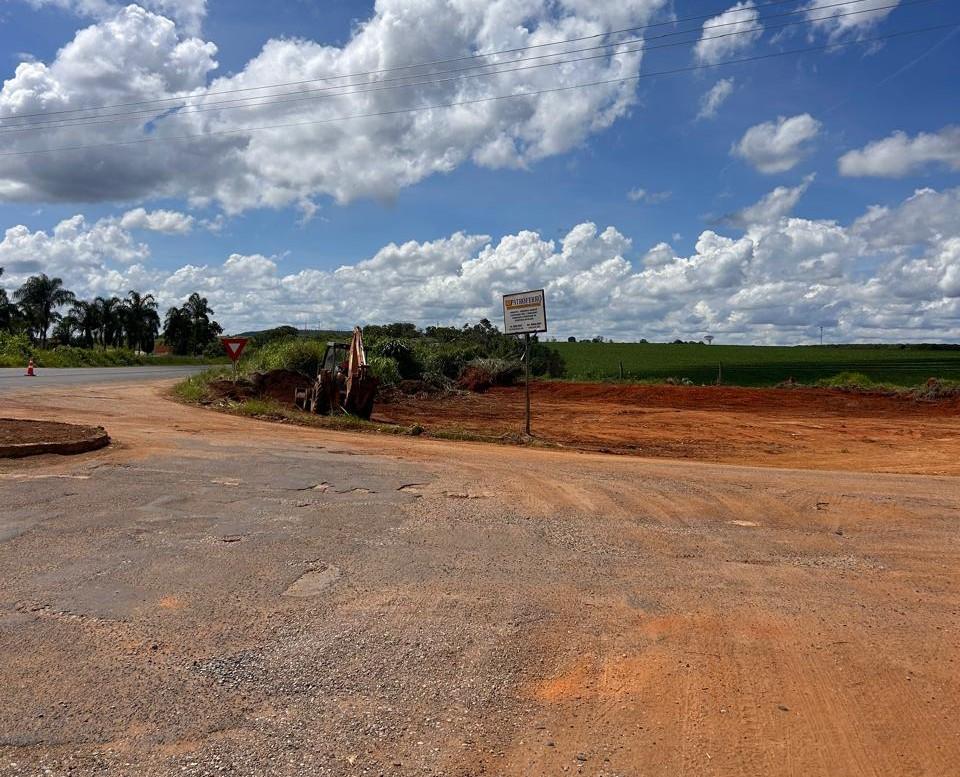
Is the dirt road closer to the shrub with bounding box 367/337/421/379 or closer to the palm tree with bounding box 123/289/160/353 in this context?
the shrub with bounding box 367/337/421/379

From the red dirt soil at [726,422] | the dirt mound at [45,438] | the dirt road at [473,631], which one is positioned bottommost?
the red dirt soil at [726,422]

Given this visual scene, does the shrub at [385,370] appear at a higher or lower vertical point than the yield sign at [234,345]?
lower

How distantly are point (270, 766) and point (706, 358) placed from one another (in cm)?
7741

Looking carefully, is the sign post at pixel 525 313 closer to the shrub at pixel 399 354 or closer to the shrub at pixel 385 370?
the shrub at pixel 385 370

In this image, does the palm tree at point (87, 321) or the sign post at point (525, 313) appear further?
the palm tree at point (87, 321)

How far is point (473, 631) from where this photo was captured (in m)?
4.50

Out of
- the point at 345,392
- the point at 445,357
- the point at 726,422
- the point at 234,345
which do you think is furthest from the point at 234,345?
the point at 445,357

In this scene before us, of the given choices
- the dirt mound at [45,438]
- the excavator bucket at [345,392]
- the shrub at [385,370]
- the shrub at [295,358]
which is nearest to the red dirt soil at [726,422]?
the shrub at [385,370]

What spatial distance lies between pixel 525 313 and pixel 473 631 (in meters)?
10.9

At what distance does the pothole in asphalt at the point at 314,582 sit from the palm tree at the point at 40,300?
250 ft

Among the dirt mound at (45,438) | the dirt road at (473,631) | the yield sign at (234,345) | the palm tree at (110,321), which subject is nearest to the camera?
the dirt road at (473,631)

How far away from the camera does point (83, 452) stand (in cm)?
1029

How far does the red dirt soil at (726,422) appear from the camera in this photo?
1523cm

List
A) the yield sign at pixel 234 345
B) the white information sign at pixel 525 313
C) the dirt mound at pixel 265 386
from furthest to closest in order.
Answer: the yield sign at pixel 234 345
the dirt mound at pixel 265 386
the white information sign at pixel 525 313
